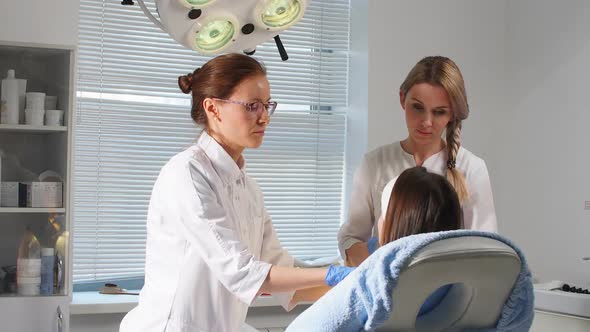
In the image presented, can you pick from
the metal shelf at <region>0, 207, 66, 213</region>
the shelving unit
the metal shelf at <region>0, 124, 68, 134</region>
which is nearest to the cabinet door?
the shelving unit

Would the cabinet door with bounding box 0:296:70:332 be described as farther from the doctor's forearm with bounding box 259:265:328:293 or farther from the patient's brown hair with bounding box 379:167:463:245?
the patient's brown hair with bounding box 379:167:463:245

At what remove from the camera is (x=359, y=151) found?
3.96 m

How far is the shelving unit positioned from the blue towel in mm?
1990

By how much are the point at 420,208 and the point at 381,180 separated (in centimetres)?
76

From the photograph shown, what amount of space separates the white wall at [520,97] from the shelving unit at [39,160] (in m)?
1.46

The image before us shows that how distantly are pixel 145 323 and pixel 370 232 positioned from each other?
0.76 meters

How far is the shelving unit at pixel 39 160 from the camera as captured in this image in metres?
3.07

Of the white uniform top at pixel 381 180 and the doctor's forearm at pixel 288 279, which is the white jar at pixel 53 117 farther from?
the doctor's forearm at pixel 288 279

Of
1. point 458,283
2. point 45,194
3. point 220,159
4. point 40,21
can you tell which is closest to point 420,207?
point 458,283

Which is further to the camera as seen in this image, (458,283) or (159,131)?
(159,131)

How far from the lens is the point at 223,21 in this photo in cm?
180

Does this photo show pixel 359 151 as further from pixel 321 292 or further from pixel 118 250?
pixel 321 292

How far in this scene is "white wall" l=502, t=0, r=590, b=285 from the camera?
3.64m

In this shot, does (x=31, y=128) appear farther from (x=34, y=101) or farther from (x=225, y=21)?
(x=225, y=21)
